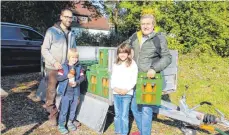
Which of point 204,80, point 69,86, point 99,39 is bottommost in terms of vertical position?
point 204,80

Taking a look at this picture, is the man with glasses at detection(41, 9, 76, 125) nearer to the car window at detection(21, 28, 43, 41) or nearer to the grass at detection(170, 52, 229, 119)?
the grass at detection(170, 52, 229, 119)

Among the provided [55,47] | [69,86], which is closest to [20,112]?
[69,86]

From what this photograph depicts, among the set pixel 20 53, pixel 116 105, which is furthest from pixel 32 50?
pixel 116 105

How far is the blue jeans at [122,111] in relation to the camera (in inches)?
163

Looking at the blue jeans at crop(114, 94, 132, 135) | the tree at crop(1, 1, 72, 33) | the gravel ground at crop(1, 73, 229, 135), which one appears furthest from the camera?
the tree at crop(1, 1, 72, 33)

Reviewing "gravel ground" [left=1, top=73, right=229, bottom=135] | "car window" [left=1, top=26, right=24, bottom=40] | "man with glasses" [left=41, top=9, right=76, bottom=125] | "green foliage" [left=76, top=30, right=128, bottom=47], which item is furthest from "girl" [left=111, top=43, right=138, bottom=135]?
"green foliage" [left=76, top=30, right=128, bottom=47]

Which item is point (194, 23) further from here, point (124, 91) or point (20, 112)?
point (124, 91)

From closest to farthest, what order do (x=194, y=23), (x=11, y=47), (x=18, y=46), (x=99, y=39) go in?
(x=11, y=47)
(x=18, y=46)
(x=194, y=23)
(x=99, y=39)

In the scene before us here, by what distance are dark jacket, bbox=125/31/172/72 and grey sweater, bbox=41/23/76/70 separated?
3.88 feet

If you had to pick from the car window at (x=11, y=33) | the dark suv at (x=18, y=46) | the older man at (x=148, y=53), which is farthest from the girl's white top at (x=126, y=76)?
the car window at (x=11, y=33)

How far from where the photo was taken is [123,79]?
4.08m

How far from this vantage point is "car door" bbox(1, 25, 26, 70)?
901 cm

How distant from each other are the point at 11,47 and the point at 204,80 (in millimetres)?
6064

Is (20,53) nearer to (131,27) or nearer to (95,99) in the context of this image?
(95,99)
